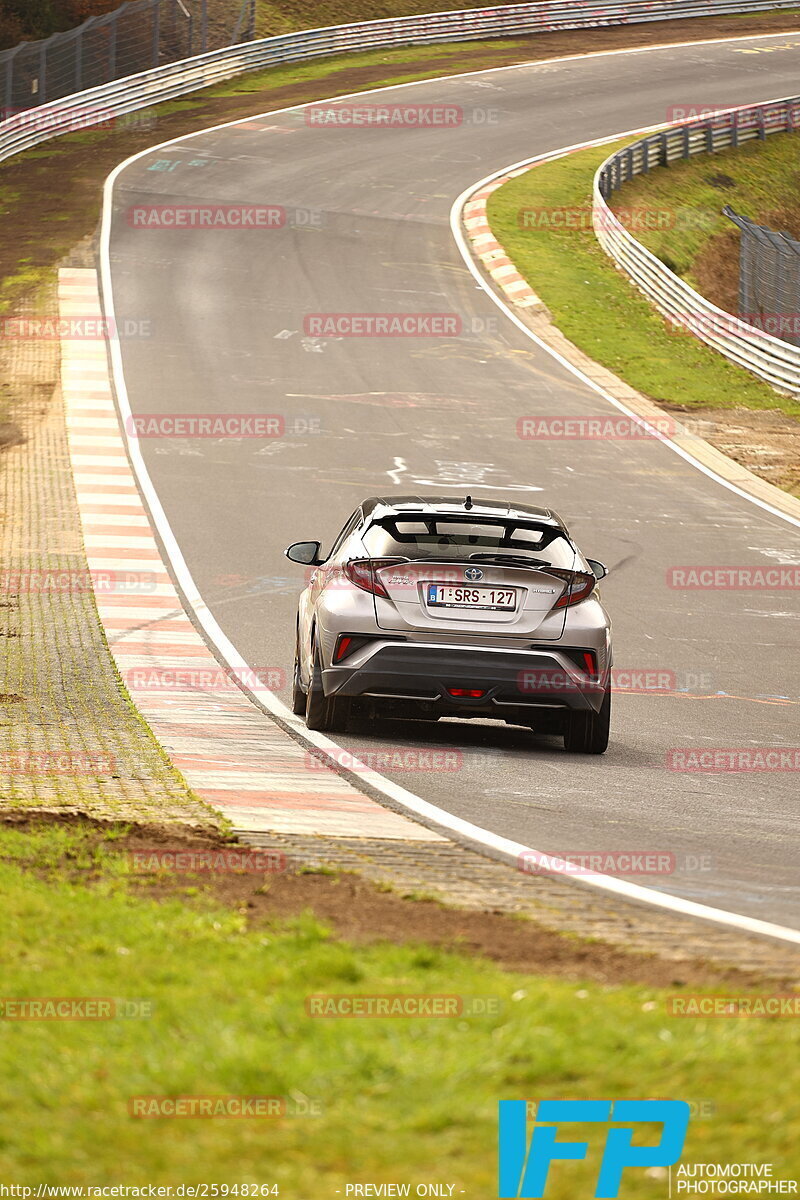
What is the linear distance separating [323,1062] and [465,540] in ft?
22.4

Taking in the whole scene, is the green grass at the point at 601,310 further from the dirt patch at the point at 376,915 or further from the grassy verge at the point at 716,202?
the dirt patch at the point at 376,915

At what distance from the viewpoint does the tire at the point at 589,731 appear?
10625mm

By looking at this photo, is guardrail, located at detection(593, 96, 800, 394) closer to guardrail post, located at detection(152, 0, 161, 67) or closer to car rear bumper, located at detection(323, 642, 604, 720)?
guardrail post, located at detection(152, 0, 161, 67)

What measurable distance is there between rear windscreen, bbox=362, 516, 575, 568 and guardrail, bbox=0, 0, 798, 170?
141 ft

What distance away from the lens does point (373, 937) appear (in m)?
5.64

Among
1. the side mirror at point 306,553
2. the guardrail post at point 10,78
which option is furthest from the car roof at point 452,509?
the guardrail post at point 10,78

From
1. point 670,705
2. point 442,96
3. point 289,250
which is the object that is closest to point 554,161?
point 442,96

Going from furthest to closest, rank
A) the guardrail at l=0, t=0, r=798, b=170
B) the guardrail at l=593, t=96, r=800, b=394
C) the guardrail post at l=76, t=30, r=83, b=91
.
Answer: the guardrail post at l=76, t=30, r=83, b=91, the guardrail at l=0, t=0, r=798, b=170, the guardrail at l=593, t=96, r=800, b=394

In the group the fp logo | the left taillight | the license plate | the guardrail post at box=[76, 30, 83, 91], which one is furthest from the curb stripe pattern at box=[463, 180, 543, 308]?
the fp logo

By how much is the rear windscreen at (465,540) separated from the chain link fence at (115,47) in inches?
1766

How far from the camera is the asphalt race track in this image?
927cm

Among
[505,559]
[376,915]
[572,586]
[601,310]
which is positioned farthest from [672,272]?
[376,915]

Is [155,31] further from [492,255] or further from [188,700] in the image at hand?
[188,700]

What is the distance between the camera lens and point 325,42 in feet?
210
